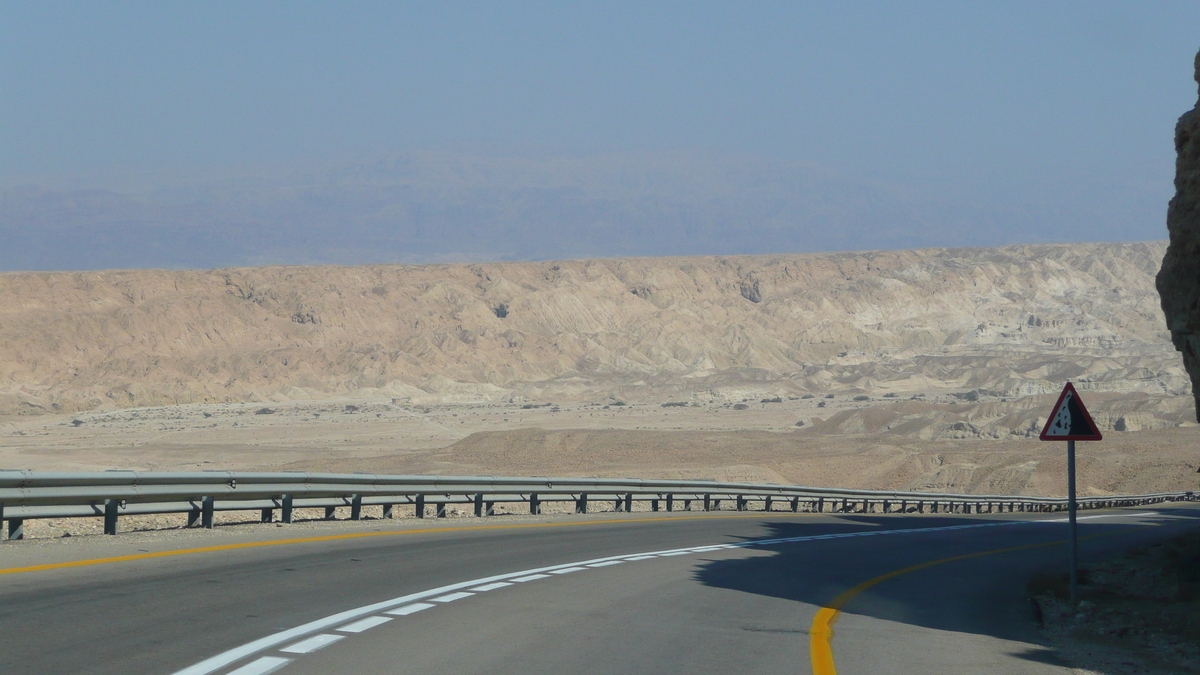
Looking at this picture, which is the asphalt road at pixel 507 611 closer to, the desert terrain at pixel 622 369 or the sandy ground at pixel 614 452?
the sandy ground at pixel 614 452

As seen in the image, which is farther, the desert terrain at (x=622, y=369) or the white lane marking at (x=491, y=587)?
the desert terrain at (x=622, y=369)

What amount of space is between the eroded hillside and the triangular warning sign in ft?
259

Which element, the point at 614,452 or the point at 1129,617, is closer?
the point at 1129,617

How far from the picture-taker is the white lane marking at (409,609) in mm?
9141

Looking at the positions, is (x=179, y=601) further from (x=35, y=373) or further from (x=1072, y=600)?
(x=35, y=373)

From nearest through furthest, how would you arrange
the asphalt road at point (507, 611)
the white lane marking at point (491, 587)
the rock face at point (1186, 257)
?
the asphalt road at point (507, 611), the white lane marking at point (491, 587), the rock face at point (1186, 257)

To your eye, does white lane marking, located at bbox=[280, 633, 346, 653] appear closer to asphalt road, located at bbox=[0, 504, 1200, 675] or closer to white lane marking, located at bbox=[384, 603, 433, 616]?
asphalt road, located at bbox=[0, 504, 1200, 675]

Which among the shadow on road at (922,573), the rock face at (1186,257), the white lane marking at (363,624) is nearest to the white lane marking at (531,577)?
the shadow on road at (922,573)

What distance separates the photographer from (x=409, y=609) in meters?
9.35

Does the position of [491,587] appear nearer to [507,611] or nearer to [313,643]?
[507,611]

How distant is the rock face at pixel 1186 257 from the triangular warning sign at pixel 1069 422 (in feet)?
8.56

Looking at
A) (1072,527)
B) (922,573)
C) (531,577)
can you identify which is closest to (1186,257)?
(1072,527)

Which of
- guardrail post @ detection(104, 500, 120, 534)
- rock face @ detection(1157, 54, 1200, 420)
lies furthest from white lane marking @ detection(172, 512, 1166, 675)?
rock face @ detection(1157, 54, 1200, 420)

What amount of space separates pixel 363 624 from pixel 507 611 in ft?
4.62
